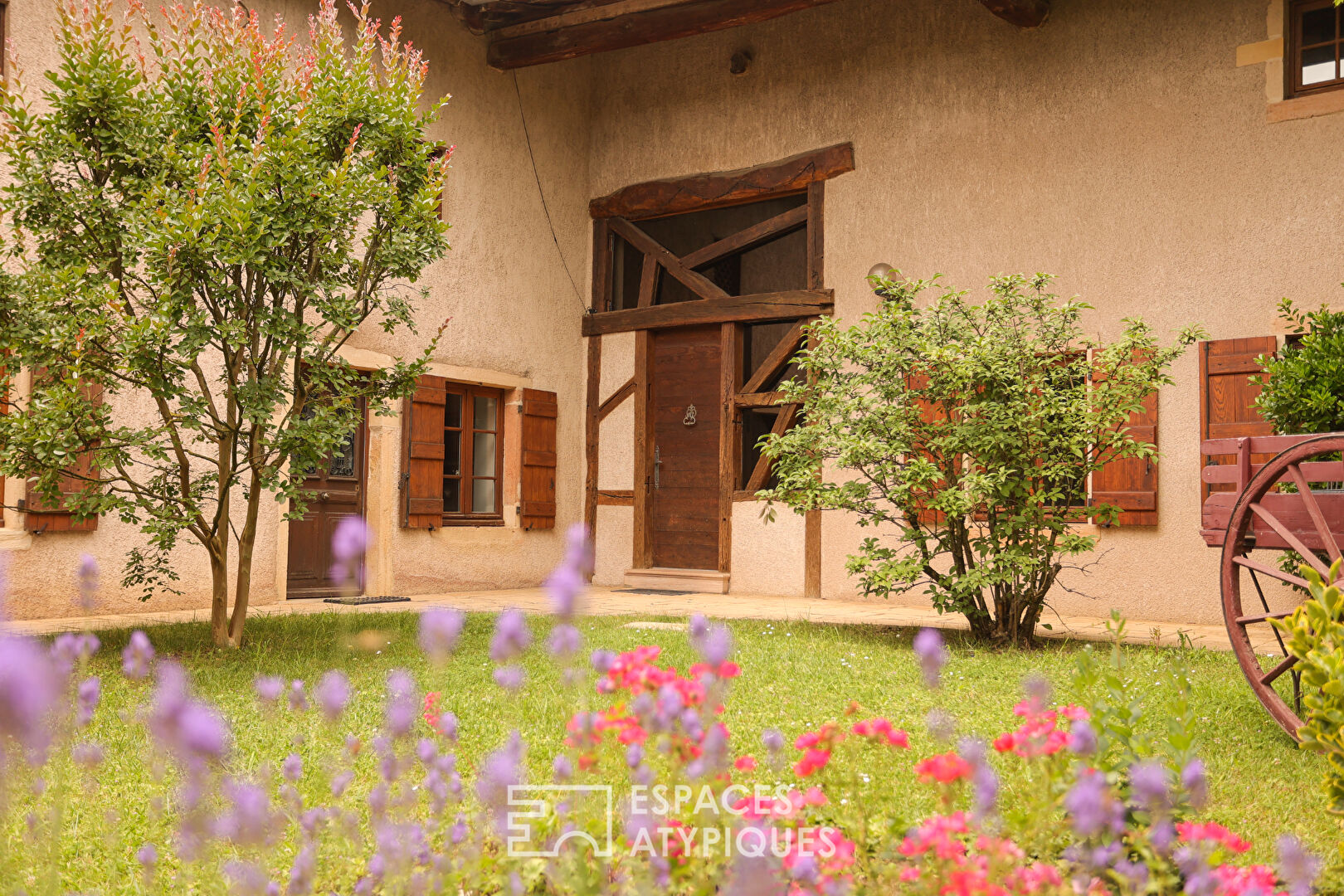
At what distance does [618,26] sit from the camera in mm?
9000

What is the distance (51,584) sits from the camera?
650 cm

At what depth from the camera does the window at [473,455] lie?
30.7ft

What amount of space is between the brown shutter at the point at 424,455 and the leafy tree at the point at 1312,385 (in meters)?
5.97

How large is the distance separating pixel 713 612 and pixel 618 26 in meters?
4.98

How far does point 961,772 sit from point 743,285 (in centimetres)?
972

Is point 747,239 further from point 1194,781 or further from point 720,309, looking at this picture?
point 1194,781

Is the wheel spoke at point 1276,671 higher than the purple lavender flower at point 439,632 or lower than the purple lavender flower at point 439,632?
lower

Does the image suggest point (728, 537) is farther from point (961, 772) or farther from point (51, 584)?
point (961, 772)

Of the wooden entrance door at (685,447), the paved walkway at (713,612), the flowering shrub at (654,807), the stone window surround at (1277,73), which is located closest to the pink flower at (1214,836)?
the flowering shrub at (654,807)

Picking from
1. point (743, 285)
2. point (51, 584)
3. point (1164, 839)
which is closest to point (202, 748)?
point (1164, 839)

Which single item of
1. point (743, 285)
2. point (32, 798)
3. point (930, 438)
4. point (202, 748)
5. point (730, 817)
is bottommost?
point (32, 798)

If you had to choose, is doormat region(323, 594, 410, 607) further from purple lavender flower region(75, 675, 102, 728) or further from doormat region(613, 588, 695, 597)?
purple lavender flower region(75, 675, 102, 728)

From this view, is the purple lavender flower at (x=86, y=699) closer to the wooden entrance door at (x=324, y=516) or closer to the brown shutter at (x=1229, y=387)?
the wooden entrance door at (x=324, y=516)

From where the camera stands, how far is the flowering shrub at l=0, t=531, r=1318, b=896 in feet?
3.99
